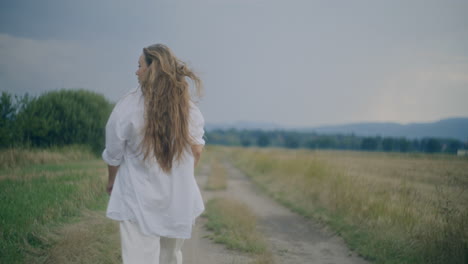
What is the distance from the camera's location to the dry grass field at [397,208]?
5.00 m

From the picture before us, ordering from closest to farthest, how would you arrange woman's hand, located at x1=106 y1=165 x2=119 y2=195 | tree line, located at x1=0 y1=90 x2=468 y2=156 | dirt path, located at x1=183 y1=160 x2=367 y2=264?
woman's hand, located at x1=106 y1=165 x2=119 y2=195
dirt path, located at x1=183 y1=160 x2=367 y2=264
tree line, located at x1=0 y1=90 x2=468 y2=156

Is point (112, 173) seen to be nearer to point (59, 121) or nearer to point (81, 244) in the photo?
point (81, 244)

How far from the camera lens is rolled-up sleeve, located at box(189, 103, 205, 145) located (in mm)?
2852

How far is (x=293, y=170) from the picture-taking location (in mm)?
13016

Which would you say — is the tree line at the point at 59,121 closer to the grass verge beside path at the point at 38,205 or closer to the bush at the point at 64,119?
the bush at the point at 64,119

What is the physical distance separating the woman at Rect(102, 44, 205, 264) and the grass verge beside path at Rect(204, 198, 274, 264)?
2.35 m

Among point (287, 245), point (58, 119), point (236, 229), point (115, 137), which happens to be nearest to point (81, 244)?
point (115, 137)

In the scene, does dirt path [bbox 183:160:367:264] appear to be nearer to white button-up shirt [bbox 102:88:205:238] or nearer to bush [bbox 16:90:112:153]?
white button-up shirt [bbox 102:88:205:238]

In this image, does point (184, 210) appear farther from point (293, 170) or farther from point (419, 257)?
point (293, 170)

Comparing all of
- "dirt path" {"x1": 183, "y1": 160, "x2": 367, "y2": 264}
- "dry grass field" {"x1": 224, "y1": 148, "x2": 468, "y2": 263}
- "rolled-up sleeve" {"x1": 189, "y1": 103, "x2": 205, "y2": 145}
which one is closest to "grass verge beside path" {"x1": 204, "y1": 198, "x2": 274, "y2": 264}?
"dirt path" {"x1": 183, "y1": 160, "x2": 367, "y2": 264}

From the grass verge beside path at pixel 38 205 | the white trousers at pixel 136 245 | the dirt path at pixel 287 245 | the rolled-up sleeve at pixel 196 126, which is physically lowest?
the dirt path at pixel 287 245

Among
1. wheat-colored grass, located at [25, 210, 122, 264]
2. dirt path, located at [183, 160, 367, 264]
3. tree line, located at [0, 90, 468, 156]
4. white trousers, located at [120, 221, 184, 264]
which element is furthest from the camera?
tree line, located at [0, 90, 468, 156]

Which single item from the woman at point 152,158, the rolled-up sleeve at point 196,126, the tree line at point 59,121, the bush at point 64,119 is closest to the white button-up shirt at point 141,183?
the woman at point 152,158

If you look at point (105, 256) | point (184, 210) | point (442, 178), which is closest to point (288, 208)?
point (442, 178)
